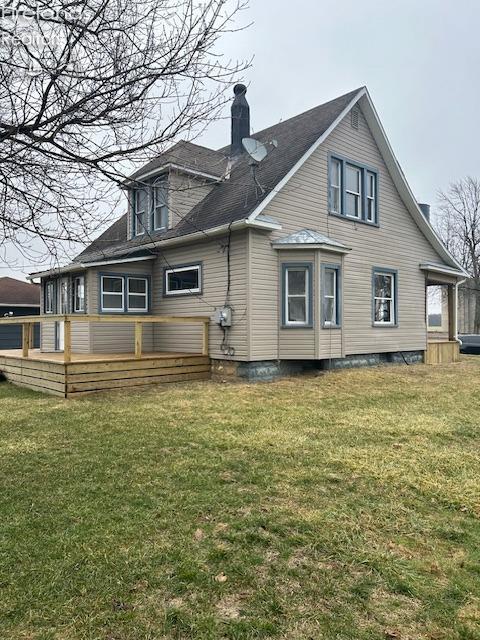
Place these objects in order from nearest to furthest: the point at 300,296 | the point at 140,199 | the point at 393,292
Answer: the point at 140,199 → the point at 300,296 → the point at 393,292

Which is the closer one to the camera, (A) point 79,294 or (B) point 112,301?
(B) point 112,301

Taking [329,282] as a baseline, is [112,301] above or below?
below

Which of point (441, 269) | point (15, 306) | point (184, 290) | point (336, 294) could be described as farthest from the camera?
point (15, 306)

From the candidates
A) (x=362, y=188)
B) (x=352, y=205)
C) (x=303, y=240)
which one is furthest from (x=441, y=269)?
(x=303, y=240)

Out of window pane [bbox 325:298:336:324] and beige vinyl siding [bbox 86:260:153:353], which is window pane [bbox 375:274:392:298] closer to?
window pane [bbox 325:298:336:324]

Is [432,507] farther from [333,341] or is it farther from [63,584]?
[333,341]

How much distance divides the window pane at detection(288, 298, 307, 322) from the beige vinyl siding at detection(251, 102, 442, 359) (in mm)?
437

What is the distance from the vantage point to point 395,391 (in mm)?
9305

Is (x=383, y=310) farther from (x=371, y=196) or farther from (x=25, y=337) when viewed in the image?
(x=25, y=337)

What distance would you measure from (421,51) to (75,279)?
413 inches

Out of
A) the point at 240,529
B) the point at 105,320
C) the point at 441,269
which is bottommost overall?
the point at 240,529

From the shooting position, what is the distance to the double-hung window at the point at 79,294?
1295cm

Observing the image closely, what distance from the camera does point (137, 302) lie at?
1309cm

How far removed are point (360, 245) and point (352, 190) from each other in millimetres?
1568
